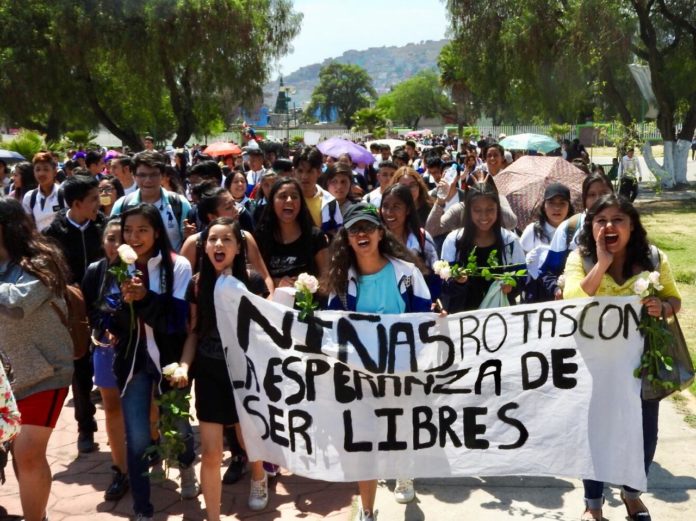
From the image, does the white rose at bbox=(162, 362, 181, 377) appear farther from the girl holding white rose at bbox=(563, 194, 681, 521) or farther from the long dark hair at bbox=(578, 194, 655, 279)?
the long dark hair at bbox=(578, 194, 655, 279)

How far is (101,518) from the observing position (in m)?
4.56

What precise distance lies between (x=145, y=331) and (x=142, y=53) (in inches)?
1007

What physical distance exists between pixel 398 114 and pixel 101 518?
139 metres

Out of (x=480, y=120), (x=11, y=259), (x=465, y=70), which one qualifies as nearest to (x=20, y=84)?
(x=465, y=70)

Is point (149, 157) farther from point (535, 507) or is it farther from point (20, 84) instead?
point (20, 84)

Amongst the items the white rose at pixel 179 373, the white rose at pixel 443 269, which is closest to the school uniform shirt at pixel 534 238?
the white rose at pixel 443 269

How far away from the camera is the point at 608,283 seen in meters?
4.07

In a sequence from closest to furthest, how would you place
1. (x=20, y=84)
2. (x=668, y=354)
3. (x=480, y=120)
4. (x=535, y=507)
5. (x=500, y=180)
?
1. (x=668, y=354)
2. (x=535, y=507)
3. (x=500, y=180)
4. (x=20, y=84)
5. (x=480, y=120)

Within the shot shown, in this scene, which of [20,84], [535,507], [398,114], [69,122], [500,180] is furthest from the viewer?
[398,114]

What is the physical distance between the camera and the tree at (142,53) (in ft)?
90.0

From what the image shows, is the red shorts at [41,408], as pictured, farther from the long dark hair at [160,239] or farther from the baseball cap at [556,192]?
the baseball cap at [556,192]

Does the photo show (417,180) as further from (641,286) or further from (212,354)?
(641,286)

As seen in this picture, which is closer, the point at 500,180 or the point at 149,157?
the point at 149,157

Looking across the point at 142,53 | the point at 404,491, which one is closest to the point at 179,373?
the point at 404,491
